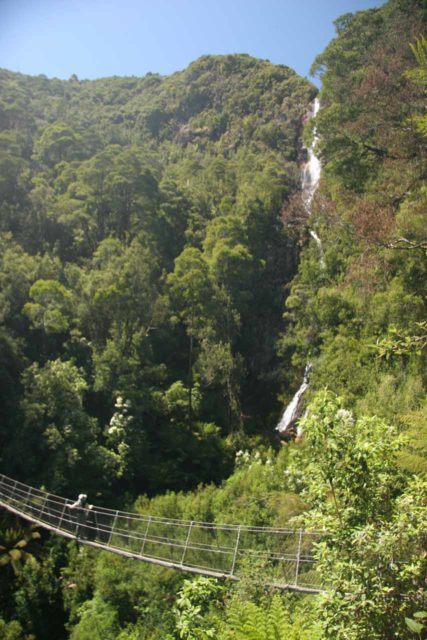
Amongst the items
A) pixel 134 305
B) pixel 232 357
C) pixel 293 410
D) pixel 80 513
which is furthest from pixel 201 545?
pixel 232 357

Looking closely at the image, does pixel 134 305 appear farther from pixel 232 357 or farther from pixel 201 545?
pixel 201 545

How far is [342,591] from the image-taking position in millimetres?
2861

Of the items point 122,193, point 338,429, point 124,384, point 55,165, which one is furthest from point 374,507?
point 55,165

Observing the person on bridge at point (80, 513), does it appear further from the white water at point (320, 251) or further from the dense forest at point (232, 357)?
the white water at point (320, 251)

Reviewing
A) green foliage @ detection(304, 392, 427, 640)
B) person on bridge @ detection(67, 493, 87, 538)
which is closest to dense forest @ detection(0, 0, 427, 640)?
green foliage @ detection(304, 392, 427, 640)

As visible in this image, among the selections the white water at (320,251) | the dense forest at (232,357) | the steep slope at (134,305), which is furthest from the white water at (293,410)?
the white water at (320,251)

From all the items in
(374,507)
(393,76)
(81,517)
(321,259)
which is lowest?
(81,517)

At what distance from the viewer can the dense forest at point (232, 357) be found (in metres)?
3.24

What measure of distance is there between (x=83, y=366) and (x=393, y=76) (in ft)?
47.3

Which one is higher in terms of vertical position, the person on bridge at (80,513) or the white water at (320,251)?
the white water at (320,251)

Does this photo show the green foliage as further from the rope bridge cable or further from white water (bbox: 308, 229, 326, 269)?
white water (bbox: 308, 229, 326, 269)

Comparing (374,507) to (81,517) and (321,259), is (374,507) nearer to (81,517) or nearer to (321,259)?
(81,517)

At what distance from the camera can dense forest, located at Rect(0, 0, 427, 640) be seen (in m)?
3.24

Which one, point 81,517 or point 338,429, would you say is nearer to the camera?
point 338,429
